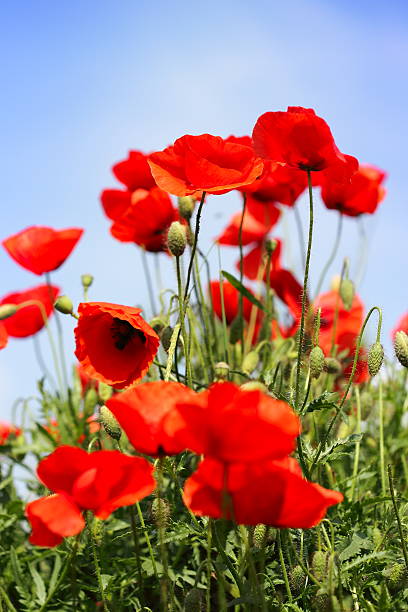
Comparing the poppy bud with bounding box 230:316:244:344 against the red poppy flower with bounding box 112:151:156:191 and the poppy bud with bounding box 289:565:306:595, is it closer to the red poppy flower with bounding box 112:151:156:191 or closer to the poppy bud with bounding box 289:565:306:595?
the red poppy flower with bounding box 112:151:156:191

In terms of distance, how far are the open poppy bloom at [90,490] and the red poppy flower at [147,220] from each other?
3.75 ft

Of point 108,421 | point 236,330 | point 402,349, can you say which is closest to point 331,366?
point 402,349

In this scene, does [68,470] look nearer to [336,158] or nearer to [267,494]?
[267,494]

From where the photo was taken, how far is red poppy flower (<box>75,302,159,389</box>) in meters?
1.57

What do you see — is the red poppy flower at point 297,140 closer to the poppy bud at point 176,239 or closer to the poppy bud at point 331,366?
the poppy bud at point 176,239

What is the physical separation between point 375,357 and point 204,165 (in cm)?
46

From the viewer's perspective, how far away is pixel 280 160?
1.59 metres

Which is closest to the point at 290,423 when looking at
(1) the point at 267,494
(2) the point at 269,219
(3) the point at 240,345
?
(1) the point at 267,494

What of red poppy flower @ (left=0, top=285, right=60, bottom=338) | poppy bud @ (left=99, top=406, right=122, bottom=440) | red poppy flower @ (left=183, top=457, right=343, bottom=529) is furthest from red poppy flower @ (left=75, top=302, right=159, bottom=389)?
red poppy flower @ (left=0, top=285, right=60, bottom=338)

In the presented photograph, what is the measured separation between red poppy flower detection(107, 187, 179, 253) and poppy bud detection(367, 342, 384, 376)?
89 centimetres

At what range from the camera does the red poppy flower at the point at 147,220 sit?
2244 millimetres

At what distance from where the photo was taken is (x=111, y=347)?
1654 millimetres

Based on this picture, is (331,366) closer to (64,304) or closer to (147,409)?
(64,304)

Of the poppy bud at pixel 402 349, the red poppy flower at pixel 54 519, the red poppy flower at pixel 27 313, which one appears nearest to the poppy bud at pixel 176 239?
the poppy bud at pixel 402 349
